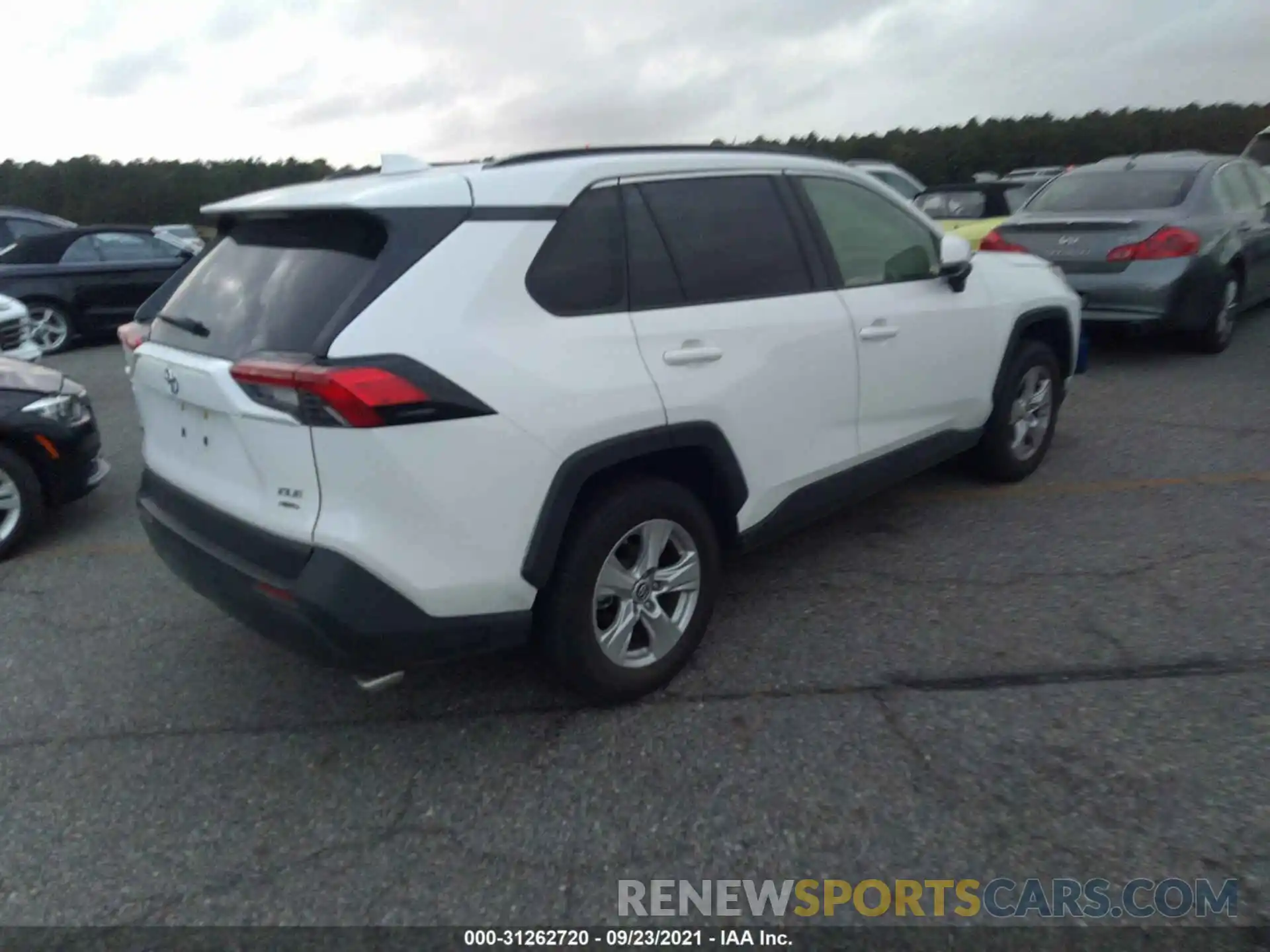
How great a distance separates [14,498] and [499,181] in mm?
3615

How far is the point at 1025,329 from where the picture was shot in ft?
17.9

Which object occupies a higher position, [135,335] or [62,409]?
[135,335]

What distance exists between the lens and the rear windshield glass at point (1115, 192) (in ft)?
27.7

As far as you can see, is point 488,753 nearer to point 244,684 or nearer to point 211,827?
point 211,827

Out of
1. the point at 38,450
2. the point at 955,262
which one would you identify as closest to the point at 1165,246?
the point at 955,262

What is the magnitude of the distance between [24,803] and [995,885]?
2907mm

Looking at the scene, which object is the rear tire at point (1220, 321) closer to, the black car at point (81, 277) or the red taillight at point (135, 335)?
the red taillight at point (135, 335)

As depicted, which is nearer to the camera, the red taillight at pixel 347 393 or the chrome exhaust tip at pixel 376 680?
the red taillight at pixel 347 393

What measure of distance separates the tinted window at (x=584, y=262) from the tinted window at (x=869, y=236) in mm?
1172

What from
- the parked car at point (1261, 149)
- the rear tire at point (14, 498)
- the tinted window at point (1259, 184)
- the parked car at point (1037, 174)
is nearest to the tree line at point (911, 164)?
the parked car at point (1037, 174)

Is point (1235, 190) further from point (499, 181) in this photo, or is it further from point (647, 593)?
point (499, 181)

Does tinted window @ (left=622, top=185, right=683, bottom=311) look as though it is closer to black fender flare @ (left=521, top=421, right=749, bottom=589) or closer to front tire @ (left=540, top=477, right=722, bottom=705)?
→ black fender flare @ (left=521, top=421, right=749, bottom=589)

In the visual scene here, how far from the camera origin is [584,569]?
3.26m

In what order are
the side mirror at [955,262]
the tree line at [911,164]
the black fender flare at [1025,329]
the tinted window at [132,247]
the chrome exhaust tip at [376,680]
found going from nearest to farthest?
1. the chrome exhaust tip at [376,680]
2. the side mirror at [955,262]
3. the black fender flare at [1025,329]
4. the tinted window at [132,247]
5. the tree line at [911,164]
